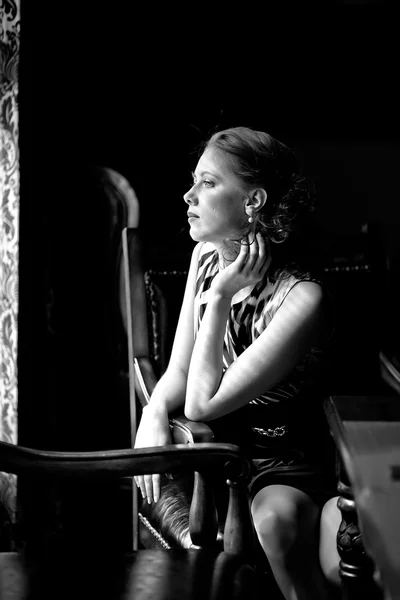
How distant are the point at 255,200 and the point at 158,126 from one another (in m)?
1.35

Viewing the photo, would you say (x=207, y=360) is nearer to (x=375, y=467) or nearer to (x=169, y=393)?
(x=169, y=393)

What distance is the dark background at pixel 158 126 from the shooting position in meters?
3.03

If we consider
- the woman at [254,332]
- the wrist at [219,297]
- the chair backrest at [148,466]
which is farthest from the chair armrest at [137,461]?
the wrist at [219,297]

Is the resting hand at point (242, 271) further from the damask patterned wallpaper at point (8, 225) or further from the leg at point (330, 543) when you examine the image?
the damask patterned wallpaper at point (8, 225)

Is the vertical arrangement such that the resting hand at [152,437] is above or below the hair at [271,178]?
below

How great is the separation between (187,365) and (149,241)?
0.45 meters

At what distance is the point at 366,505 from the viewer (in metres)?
0.81

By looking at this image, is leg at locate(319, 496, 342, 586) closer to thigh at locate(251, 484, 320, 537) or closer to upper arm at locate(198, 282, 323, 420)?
thigh at locate(251, 484, 320, 537)

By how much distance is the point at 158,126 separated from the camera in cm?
313

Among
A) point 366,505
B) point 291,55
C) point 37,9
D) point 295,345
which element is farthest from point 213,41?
point 366,505

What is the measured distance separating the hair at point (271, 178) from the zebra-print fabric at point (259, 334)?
0.09 meters

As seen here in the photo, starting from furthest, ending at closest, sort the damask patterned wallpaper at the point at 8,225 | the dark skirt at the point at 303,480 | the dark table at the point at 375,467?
1. the damask patterned wallpaper at the point at 8,225
2. the dark skirt at the point at 303,480
3. the dark table at the point at 375,467

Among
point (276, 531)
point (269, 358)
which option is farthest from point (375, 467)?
point (269, 358)

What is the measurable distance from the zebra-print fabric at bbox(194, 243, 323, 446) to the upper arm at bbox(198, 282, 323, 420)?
6 cm
